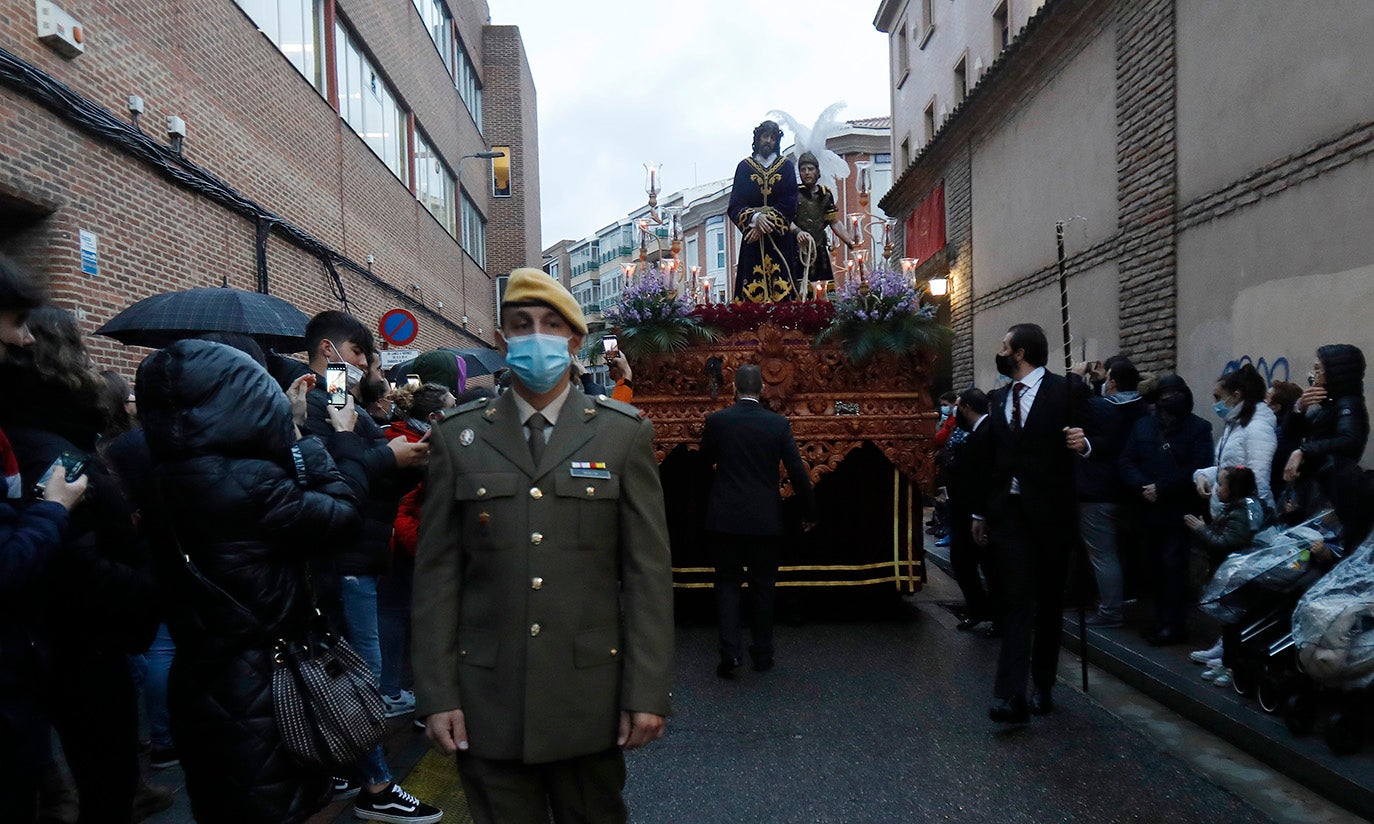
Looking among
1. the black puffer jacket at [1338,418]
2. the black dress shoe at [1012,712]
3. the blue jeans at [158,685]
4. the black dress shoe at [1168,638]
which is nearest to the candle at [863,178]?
the black puffer jacket at [1338,418]

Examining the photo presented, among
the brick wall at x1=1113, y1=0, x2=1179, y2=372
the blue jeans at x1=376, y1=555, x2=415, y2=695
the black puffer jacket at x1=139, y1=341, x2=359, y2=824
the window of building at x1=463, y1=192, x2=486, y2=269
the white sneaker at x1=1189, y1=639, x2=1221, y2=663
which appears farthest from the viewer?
the window of building at x1=463, y1=192, x2=486, y2=269

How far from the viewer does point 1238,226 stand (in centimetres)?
791

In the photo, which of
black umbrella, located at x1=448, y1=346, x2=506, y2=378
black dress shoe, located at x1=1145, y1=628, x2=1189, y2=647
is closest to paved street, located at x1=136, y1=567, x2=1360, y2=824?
black dress shoe, located at x1=1145, y1=628, x2=1189, y2=647

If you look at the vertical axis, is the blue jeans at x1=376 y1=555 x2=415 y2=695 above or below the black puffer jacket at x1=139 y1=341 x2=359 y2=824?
below

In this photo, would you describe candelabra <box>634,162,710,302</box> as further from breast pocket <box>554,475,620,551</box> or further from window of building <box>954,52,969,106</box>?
window of building <box>954,52,969,106</box>

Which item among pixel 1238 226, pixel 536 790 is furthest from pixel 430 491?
pixel 1238 226

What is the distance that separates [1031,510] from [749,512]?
72.1 inches

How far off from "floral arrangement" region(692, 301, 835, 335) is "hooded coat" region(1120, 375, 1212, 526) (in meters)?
2.42

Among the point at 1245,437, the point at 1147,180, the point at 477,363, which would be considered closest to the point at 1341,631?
the point at 1245,437

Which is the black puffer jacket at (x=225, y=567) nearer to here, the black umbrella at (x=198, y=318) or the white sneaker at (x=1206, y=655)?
the black umbrella at (x=198, y=318)

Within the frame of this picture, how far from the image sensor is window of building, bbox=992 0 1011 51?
16.1 metres

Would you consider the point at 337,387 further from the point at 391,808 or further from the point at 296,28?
the point at 296,28

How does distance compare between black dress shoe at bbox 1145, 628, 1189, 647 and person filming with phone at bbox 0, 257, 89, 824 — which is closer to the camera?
person filming with phone at bbox 0, 257, 89, 824

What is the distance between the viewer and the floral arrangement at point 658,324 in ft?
23.8
